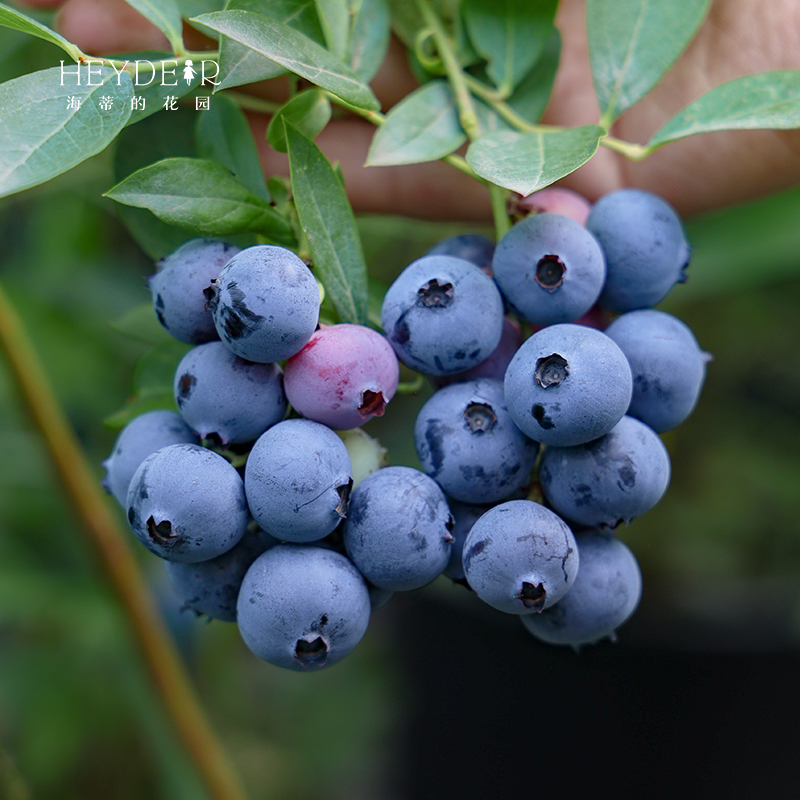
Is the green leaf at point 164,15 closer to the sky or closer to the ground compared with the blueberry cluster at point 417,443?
closer to the sky

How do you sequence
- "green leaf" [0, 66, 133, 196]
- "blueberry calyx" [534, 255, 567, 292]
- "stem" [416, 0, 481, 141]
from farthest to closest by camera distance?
"stem" [416, 0, 481, 141] → "blueberry calyx" [534, 255, 567, 292] → "green leaf" [0, 66, 133, 196]

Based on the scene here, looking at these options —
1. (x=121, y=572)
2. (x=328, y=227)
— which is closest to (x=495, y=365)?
(x=328, y=227)

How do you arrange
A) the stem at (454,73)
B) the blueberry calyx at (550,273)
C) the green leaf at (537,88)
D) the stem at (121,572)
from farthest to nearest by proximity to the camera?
1. the stem at (121,572)
2. the green leaf at (537,88)
3. the stem at (454,73)
4. the blueberry calyx at (550,273)

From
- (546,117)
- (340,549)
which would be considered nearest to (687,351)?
(340,549)

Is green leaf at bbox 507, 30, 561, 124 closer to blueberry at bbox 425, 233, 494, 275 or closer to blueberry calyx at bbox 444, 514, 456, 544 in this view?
blueberry at bbox 425, 233, 494, 275

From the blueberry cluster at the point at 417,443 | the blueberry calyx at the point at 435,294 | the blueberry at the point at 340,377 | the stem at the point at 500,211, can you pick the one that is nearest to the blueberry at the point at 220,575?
the blueberry cluster at the point at 417,443

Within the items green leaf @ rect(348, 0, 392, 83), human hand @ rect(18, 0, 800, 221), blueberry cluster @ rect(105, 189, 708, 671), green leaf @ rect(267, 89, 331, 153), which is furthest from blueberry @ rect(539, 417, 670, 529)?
human hand @ rect(18, 0, 800, 221)

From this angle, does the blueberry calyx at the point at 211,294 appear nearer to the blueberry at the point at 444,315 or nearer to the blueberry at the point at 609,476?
the blueberry at the point at 444,315
